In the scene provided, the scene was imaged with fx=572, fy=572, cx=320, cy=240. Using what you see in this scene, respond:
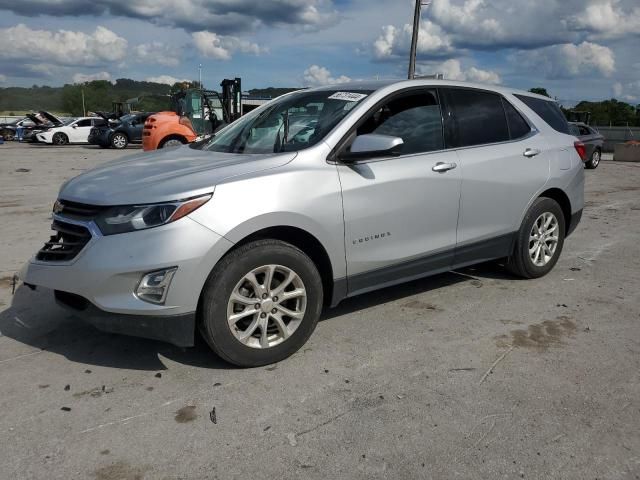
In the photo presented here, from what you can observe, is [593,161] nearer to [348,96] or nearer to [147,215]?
[348,96]

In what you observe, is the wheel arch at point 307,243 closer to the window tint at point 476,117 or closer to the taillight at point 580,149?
the window tint at point 476,117

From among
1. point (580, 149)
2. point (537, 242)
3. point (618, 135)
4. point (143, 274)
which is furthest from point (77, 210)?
point (618, 135)

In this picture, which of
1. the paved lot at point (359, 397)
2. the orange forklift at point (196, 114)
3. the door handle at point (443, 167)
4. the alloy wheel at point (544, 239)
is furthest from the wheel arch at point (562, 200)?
Result: the orange forklift at point (196, 114)

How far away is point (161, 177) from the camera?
11.2 ft

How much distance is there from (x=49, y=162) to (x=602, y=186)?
634 inches

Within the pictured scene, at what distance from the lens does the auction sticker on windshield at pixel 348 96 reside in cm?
407

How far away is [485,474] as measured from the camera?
252cm

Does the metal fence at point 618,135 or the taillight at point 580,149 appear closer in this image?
the taillight at point 580,149

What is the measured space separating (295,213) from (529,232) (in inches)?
102

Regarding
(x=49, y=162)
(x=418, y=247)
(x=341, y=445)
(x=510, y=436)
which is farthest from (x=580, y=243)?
(x=49, y=162)

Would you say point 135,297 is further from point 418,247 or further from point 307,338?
point 418,247

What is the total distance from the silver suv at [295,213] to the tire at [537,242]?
0.02 meters

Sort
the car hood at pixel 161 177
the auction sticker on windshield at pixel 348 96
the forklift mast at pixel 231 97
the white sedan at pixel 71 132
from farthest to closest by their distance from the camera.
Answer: the white sedan at pixel 71 132 < the forklift mast at pixel 231 97 < the auction sticker on windshield at pixel 348 96 < the car hood at pixel 161 177

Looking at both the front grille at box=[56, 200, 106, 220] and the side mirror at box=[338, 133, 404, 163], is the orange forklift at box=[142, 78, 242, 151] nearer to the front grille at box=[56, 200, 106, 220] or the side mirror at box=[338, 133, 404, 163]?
the front grille at box=[56, 200, 106, 220]
